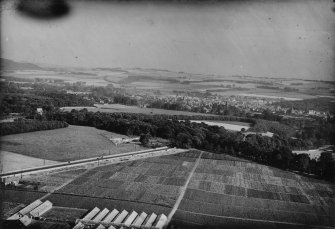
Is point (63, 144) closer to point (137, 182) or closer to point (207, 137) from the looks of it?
point (137, 182)

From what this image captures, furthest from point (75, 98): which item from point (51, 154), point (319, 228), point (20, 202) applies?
point (319, 228)

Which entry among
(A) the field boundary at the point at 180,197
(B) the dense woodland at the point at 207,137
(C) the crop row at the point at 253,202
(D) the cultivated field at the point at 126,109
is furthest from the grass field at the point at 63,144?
(C) the crop row at the point at 253,202

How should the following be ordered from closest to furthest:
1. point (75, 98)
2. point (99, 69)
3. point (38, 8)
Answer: point (38, 8) → point (99, 69) → point (75, 98)

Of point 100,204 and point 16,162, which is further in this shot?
point 16,162

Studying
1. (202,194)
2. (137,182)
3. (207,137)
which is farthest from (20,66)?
(202,194)

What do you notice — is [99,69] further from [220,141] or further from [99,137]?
[220,141]
